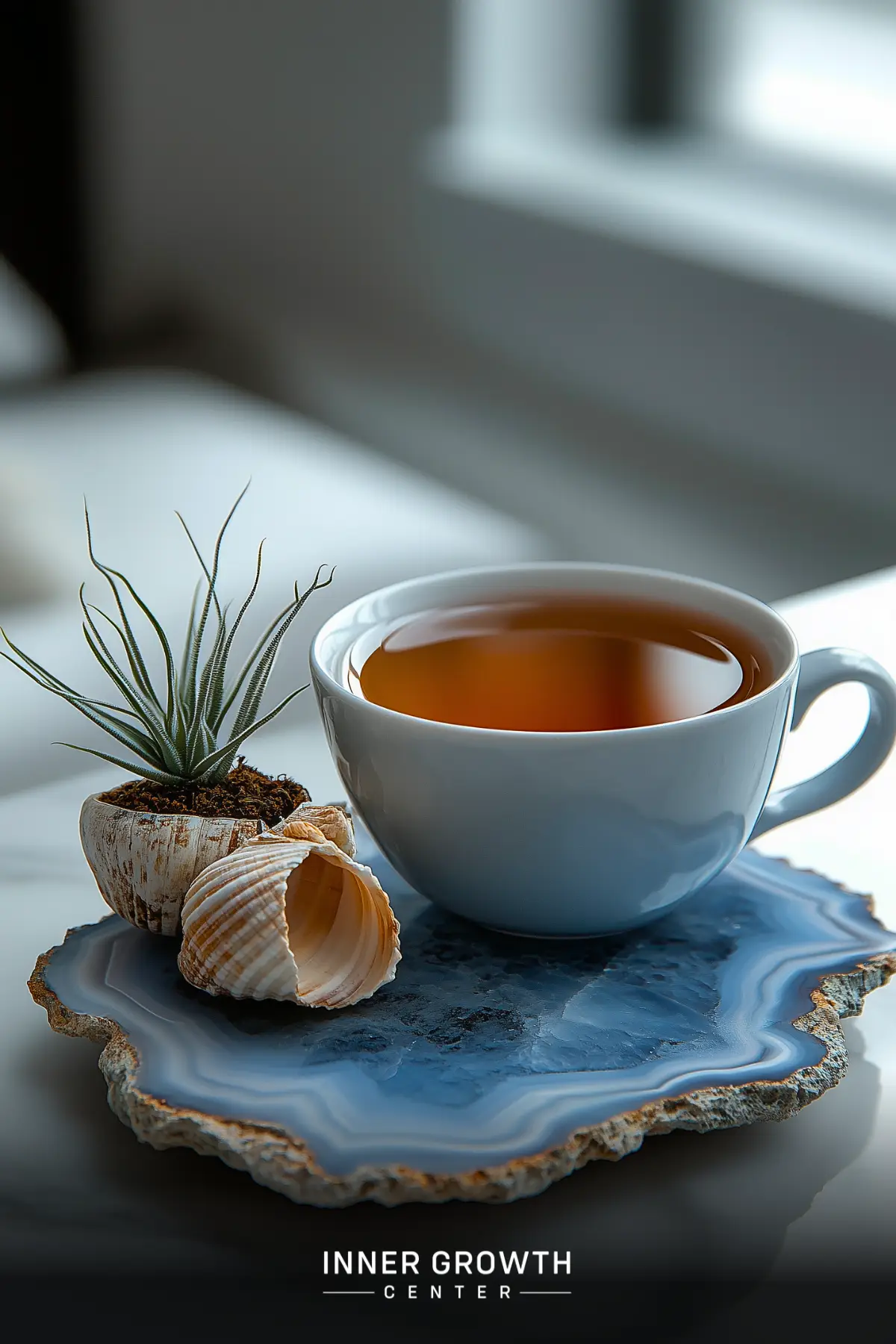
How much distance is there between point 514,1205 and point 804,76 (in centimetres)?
200

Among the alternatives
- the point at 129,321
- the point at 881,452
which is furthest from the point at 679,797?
the point at 129,321

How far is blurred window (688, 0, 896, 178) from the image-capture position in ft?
6.26

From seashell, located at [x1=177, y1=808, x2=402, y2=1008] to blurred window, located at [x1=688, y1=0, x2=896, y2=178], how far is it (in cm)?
180

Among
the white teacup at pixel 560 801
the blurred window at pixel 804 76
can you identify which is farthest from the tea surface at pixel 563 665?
the blurred window at pixel 804 76

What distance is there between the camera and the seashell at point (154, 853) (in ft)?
1.23

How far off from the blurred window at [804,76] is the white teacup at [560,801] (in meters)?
1.74

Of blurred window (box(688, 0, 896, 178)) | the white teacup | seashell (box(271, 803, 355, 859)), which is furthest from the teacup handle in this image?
blurred window (box(688, 0, 896, 178))

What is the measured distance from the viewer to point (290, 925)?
1.22 ft

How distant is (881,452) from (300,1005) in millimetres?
1351

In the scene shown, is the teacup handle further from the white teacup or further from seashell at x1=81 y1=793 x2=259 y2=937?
seashell at x1=81 y1=793 x2=259 y2=937

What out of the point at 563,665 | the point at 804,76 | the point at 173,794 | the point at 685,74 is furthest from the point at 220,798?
the point at 685,74

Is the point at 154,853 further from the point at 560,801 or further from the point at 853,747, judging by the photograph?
the point at 853,747

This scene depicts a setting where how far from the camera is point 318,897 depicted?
1.25 feet

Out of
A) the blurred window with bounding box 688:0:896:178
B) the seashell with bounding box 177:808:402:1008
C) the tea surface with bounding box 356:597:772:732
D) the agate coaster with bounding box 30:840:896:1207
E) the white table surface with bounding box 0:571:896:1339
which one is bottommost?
the white table surface with bounding box 0:571:896:1339
